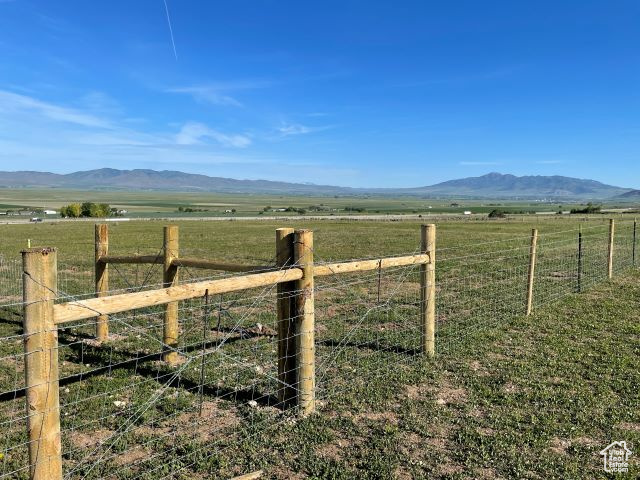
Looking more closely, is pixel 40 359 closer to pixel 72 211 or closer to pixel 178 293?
pixel 178 293

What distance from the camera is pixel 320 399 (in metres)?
5.99

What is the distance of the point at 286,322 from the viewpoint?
572 centimetres

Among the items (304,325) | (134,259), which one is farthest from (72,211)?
(304,325)

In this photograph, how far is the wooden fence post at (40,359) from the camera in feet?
11.5

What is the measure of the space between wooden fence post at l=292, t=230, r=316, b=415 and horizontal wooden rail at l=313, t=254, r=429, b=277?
0.63 ft

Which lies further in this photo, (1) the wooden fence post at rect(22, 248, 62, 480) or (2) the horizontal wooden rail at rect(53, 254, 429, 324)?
(2) the horizontal wooden rail at rect(53, 254, 429, 324)

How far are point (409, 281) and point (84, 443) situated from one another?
1033 cm

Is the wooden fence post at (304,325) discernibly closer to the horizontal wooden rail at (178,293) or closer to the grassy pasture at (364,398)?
the horizontal wooden rail at (178,293)

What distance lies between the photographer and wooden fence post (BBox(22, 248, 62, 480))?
3.52 metres

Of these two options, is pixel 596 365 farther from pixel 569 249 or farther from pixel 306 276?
pixel 569 249

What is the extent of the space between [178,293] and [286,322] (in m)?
1.47

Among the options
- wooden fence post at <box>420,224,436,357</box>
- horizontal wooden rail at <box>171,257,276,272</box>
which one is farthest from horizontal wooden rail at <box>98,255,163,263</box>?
wooden fence post at <box>420,224,436,357</box>

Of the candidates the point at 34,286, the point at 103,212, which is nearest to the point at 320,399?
the point at 34,286

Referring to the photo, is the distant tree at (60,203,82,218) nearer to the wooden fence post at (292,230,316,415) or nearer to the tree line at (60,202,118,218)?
the tree line at (60,202,118,218)
